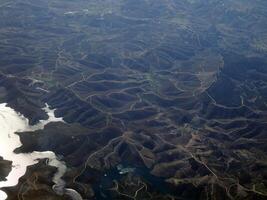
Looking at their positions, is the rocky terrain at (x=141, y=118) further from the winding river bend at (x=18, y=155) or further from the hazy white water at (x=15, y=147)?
→ the hazy white water at (x=15, y=147)

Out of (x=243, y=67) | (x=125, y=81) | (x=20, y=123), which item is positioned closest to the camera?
(x=20, y=123)

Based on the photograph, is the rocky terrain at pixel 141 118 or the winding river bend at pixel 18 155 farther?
the rocky terrain at pixel 141 118

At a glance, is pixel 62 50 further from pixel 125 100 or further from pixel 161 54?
pixel 125 100

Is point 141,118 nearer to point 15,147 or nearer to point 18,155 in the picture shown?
point 15,147

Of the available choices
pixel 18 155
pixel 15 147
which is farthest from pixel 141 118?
pixel 18 155

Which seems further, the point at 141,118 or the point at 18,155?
the point at 141,118

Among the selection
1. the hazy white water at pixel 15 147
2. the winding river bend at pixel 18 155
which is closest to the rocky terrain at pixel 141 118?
the winding river bend at pixel 18 155

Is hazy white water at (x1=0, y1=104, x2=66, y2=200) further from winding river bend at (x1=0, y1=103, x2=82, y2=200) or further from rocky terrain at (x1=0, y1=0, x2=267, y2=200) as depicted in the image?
rocky terrain at (x1=0, y1=0, x2=267, y2=200)

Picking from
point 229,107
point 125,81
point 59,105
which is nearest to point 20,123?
point 59,105
